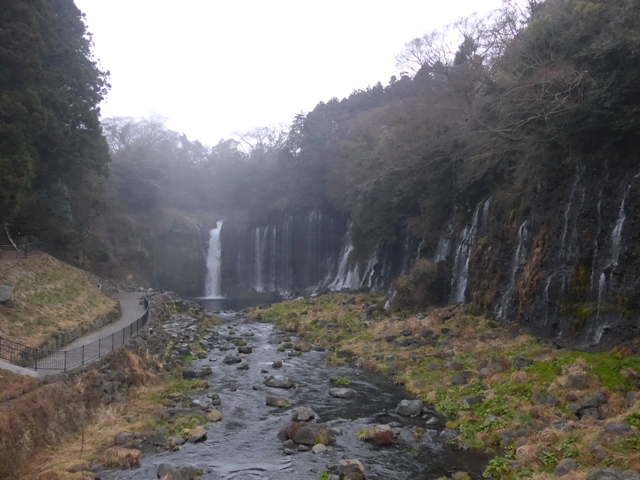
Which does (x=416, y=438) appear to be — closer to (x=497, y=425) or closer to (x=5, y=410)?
(x=497, y=425)

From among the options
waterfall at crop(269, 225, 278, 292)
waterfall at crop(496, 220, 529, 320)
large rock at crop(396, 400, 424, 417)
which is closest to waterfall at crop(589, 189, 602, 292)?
waterfall at crop(496, 220, 529, 320)

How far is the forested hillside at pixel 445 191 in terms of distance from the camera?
16.8 meters

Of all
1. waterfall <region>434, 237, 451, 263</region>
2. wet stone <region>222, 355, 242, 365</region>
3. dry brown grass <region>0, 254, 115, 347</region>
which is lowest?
wet stone <region>222, 355, 242, 365</region>

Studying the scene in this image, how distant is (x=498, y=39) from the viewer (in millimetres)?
28391

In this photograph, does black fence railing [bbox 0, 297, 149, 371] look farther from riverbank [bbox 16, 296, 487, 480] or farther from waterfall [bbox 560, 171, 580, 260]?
waterfall [bbox 560, 171, 580, 260]

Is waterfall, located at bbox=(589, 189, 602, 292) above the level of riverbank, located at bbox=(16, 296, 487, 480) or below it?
above

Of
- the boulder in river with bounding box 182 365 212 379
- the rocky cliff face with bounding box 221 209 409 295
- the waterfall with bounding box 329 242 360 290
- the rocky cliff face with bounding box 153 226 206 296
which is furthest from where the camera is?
the rocky cliff face with bounding box 153 226 206 296

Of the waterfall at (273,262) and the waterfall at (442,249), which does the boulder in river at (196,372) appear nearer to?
the waterfall at (442,249)

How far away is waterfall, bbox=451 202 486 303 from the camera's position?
2708 centimetres

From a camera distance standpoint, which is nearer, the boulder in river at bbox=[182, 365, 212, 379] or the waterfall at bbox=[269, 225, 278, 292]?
the boulder in river at bbox=[182, 365, 212, 379]

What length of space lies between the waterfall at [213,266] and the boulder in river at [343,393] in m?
40.1

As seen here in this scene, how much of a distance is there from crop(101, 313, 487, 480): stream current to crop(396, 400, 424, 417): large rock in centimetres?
23

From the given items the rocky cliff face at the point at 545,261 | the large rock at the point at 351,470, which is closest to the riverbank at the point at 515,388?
the rocky cliff face at the point at 545,261

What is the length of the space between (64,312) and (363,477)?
14720mm
